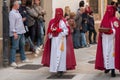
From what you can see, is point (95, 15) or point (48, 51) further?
point (95, 15)

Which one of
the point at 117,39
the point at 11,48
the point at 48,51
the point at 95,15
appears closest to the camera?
the point at 117,39

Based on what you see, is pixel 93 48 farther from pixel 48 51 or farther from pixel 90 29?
pixel 48 51

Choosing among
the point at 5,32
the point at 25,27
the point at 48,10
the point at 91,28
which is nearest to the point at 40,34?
the point at 25,27

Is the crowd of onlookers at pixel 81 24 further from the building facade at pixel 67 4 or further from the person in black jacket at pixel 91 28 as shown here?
the building facade at pixel 67 4

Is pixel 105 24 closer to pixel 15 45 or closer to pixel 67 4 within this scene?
pixel 15 45

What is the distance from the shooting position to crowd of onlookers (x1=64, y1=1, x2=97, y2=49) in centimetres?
1665

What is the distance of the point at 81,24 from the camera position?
57.3ft

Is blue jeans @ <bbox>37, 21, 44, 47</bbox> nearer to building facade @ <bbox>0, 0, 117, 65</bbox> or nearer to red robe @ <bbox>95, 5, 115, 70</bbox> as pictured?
building facade @ <bbox>0, 0, 117, 65</bbox>

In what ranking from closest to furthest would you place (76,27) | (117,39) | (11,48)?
(117,39)
(11,48)
(76,27)

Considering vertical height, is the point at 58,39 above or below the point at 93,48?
above

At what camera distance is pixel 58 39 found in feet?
34.5

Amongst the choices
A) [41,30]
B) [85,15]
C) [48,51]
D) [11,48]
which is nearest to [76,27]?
[85,15]

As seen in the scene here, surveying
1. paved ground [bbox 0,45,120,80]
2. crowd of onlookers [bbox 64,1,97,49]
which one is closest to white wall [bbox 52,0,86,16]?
crowd of onlookers [bbox 64,1,97,49]

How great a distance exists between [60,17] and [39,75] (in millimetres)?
1698
